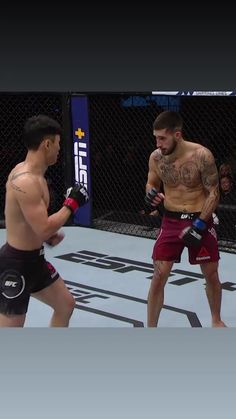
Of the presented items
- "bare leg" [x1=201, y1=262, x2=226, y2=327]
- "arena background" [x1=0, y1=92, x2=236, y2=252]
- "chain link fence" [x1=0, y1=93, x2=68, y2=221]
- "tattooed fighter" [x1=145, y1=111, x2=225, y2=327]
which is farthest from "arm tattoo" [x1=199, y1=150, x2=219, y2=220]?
"chain link fence" [x1=0, y1=93, x2=68, y2=221]

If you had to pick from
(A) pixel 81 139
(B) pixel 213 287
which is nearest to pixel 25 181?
(B) pixel 213 287

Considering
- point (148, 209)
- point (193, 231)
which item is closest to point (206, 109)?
point (148, 209)

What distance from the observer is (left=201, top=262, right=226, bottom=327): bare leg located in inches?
107

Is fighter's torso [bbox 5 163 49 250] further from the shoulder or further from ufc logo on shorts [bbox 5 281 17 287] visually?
ufc logo on shorts [bbox 5 281 17 287]

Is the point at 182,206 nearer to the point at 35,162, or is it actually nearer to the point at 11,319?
the point at 35,162

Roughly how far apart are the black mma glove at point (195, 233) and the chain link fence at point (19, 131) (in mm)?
3056

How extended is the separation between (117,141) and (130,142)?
15 centimetres

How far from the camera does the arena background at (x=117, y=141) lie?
4.92m

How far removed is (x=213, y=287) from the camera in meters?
2.74

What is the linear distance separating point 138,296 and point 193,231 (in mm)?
998

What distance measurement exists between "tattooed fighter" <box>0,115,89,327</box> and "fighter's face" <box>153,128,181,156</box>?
23.9 inches

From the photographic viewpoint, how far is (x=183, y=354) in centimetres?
50

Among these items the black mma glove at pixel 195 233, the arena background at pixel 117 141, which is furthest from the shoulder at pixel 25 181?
the arena background at pixel 117 141

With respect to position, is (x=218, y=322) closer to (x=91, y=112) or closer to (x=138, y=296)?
(x=138, y=296)
